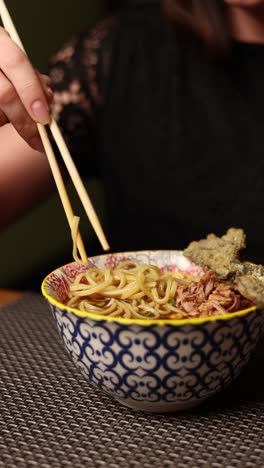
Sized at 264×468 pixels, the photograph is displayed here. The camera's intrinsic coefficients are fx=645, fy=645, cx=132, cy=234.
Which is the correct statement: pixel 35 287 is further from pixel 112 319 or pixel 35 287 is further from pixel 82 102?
pixel 112 319

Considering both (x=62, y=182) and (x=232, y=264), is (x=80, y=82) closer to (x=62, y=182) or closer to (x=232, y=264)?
(x=62, y=182)

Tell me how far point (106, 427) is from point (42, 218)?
2.40 metres

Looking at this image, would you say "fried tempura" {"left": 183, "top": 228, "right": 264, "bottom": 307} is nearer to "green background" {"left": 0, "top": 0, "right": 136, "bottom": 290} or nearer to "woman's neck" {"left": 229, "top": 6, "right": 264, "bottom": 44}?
"woman's neck" {"left": 229, "top": 6, "right": 264, "bottom": 44}

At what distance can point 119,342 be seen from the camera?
0.71 meters

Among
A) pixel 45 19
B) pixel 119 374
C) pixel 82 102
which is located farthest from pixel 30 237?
pixel 119 374

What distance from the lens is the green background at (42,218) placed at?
2.86 metres

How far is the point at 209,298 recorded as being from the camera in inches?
31.0

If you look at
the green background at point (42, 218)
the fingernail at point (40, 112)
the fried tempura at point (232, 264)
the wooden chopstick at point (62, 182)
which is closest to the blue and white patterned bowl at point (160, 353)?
the fried tempura at point (232, 264)

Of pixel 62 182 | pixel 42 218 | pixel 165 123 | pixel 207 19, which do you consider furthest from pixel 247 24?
pixel 42 218

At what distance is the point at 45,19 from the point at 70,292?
2.57 m

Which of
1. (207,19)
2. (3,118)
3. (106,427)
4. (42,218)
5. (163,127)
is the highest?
(3,118)

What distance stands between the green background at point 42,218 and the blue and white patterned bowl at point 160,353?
6.67 feet

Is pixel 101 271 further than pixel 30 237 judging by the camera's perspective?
No

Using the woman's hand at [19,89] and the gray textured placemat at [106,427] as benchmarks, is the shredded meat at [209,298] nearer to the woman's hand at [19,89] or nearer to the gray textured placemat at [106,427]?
the gray textured placemat at [106,427]
